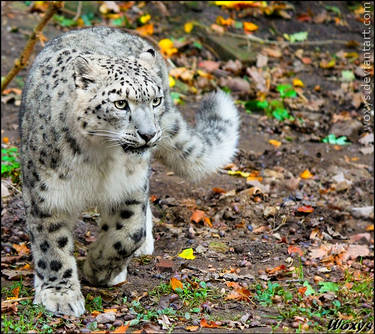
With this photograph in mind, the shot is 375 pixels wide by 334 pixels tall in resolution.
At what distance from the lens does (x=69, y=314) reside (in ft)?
17.7

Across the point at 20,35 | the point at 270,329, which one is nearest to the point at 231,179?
the point at 270,329

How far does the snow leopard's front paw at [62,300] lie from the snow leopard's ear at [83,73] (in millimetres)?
1543

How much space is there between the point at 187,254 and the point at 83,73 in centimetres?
206

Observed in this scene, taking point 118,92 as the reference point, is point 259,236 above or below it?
below

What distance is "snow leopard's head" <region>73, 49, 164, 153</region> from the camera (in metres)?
4.87

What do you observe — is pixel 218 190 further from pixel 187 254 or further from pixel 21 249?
pixel 21 249

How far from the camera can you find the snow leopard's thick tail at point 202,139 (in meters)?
6.90

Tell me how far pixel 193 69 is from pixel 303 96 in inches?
69.6

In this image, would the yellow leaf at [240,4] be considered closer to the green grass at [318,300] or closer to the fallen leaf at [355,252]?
the fallen leaf at [355,252]

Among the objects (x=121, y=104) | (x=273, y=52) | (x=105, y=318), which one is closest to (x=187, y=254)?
(x=105, y=318)

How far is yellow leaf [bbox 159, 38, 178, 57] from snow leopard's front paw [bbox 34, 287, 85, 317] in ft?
22.2

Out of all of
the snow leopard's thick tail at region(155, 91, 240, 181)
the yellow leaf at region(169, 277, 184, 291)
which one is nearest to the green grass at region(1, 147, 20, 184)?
the snow leopard's thick tail at region(155, 91, 240, 181)

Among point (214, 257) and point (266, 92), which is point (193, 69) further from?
point (214, 257)

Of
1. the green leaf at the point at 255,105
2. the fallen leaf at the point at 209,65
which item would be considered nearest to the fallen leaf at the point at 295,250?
the green leaf at the point at 255,105
